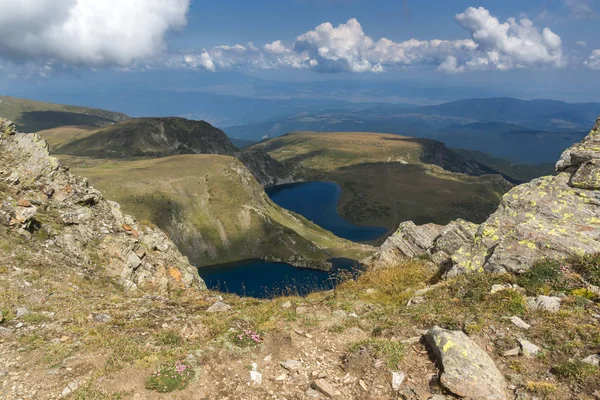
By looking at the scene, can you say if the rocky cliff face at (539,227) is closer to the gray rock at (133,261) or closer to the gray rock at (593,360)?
the gray rock at (593,360)

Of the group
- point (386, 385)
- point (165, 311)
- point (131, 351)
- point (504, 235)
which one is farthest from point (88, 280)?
point (504, 235)

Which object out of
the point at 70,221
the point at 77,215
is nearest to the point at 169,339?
the point at 70,221

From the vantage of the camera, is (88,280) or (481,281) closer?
(481,281)

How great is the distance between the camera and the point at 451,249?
68.4 ft

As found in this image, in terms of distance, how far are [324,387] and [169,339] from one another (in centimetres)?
694

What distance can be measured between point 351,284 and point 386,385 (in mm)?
9816

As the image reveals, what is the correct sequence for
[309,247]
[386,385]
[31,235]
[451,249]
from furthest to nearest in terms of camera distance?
[309,247] < [31,235] < [451,249] < [386,385]

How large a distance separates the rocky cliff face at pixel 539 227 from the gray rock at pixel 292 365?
34.0ft

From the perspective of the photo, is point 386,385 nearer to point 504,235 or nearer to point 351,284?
point 351,284

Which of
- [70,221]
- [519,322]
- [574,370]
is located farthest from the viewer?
[70,221]

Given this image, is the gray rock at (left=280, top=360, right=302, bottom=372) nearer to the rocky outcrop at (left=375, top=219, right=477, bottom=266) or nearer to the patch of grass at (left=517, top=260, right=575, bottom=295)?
the patch of grass at (left=517, top=260, right=575, bottom=295)

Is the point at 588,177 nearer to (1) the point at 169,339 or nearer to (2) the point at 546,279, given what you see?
(2) the point at 546,279

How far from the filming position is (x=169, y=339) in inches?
506

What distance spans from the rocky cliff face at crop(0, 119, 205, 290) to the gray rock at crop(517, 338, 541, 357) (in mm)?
24223
